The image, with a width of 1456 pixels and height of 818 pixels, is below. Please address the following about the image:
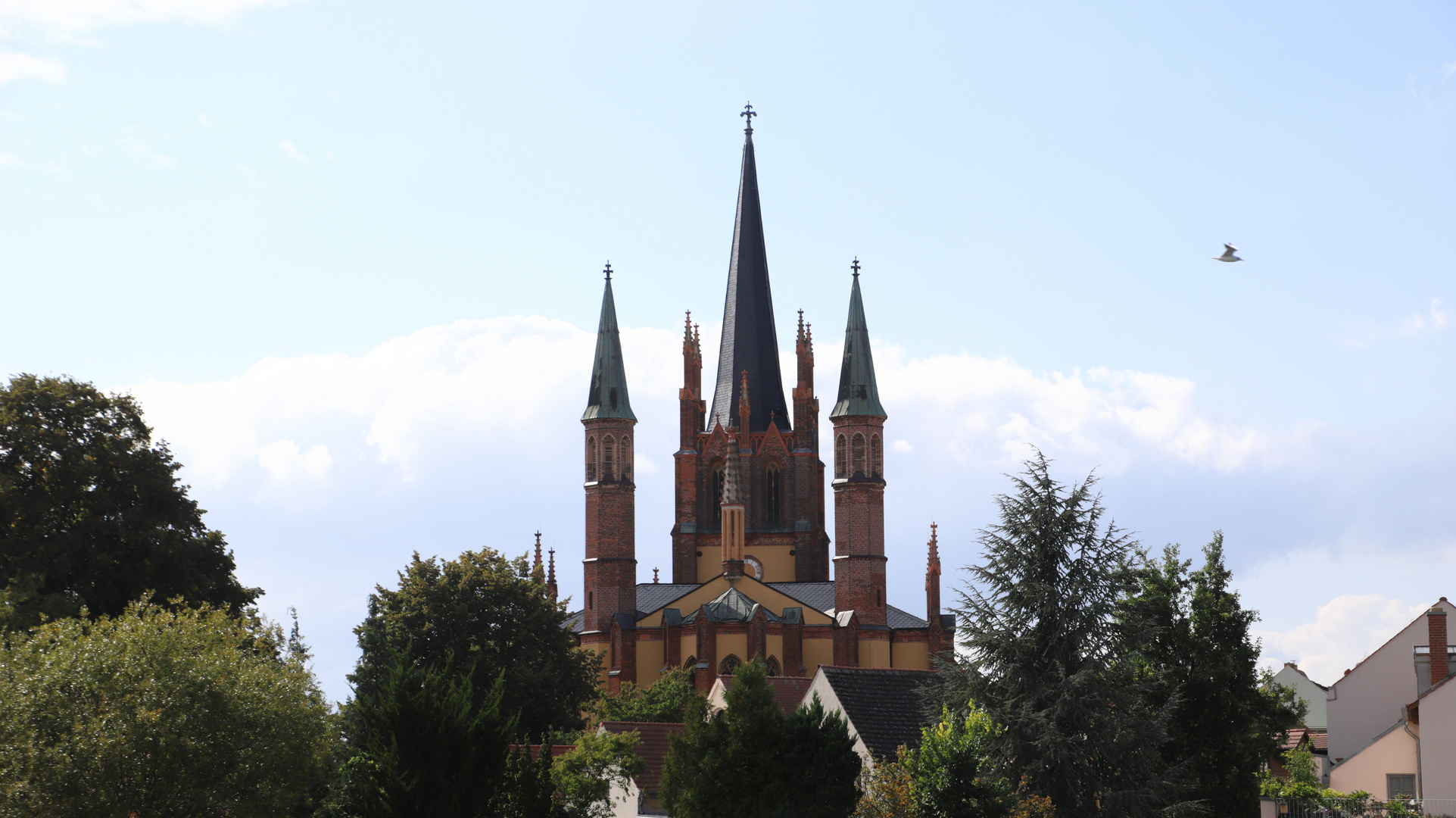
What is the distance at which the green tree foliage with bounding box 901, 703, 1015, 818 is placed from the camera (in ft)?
86.5

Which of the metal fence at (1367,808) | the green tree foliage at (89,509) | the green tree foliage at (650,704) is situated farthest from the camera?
the green tree foliage at (650,704)

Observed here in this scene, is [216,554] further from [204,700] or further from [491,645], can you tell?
[204,700]

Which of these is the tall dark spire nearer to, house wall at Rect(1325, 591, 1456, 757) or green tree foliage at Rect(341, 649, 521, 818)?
house wall at Rect(1325, 591, 1456, 757)

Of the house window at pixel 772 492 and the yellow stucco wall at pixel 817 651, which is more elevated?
the house window at pixel 772 492

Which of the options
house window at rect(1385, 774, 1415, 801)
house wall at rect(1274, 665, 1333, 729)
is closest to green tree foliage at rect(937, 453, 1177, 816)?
house window at rect(1385, 774, 1415, 801)

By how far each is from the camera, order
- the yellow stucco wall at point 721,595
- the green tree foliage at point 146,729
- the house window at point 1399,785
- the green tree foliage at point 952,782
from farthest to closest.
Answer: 1. the yellow stucco wall at point 721,595
2. the house window at point 1399,785
3. the green tree foliage at point 952,782
4. the green tree foliage at point 146,729

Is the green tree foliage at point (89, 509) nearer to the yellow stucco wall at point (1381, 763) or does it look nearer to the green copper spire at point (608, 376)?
the yellow stucco wall at point (1381, 763)

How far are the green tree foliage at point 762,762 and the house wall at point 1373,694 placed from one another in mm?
31575

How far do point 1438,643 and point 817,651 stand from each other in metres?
35.2

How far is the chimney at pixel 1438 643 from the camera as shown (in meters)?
47.1

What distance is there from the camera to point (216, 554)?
42.7 metres

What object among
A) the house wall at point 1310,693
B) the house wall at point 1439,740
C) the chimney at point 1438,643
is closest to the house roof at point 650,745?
the house wall at point 1439,740

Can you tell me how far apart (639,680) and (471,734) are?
52.9 metres

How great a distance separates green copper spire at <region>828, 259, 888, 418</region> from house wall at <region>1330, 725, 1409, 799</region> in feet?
134
